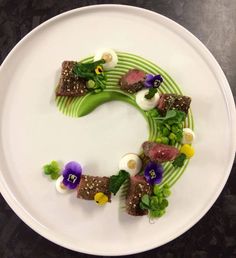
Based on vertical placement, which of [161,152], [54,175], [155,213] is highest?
[161,152]

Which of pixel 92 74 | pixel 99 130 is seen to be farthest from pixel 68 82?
pixel 99 130

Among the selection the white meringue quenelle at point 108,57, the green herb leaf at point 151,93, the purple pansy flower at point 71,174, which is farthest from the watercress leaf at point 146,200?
the white meringue quenelle at point 108,57

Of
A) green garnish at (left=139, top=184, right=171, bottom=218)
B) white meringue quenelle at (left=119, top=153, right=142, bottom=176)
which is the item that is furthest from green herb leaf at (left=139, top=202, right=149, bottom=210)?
white meringue quenelle at (left=119, top=153, right=142, bottom=176)

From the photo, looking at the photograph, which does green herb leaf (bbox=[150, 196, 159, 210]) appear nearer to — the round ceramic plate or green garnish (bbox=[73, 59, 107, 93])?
the round ceramic plate

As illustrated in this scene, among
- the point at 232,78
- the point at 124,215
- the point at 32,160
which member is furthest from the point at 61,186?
the point at 232,78

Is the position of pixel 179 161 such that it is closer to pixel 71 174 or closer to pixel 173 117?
pixel 173 117
